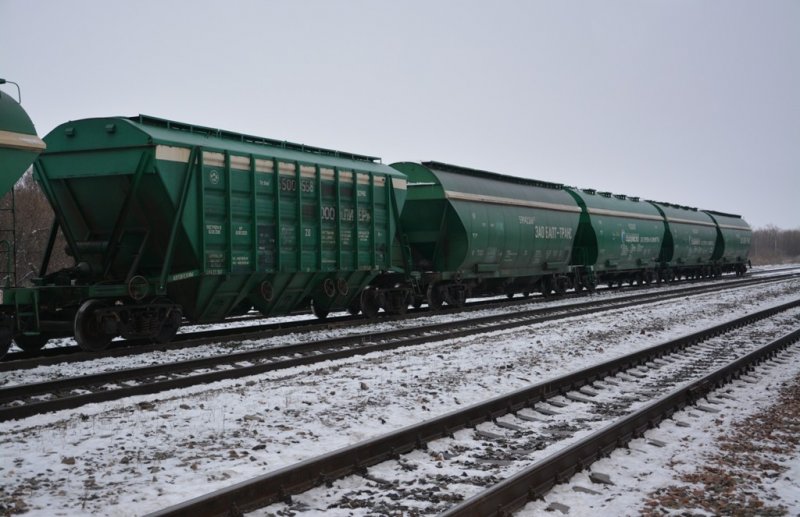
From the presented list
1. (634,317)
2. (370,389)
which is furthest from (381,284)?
(370,389)

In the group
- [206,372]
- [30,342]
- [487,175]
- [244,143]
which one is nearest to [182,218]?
[244,143]

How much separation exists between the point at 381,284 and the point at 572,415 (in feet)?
37.8

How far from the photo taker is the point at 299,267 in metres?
15.7

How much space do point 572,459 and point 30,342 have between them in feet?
33.2

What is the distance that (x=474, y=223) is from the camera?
21031 mm

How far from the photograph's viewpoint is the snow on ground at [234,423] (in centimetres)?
552

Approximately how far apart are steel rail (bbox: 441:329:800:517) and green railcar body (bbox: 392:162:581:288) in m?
11.3

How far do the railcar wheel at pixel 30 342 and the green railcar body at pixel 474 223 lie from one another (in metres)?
11.1

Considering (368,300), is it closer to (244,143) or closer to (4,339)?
(244,143)

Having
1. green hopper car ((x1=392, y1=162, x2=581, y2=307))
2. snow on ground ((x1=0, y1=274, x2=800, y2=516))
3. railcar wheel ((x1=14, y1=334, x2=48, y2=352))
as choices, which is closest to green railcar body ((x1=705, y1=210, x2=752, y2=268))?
green hopper car ((x1=392, y1=162, x2=581, y2=307))

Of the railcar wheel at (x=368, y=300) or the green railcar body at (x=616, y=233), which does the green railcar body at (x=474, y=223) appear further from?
the green railcar body at (x=616, y=233)

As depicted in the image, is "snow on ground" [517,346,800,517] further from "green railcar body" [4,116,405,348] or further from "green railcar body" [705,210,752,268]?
"green railcar body" [705,210,752,268]

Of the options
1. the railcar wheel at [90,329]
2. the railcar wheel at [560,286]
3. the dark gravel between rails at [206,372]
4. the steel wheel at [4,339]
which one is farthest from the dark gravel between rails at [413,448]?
the railcar wheel at [560,286]

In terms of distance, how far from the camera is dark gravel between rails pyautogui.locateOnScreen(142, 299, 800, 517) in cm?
492
